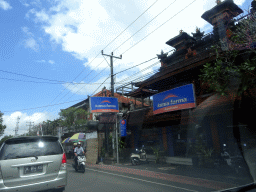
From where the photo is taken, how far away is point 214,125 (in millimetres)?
12562

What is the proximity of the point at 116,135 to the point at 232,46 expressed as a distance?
1091cm

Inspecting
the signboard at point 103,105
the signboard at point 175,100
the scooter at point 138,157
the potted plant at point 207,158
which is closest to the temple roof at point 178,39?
the signboard at point 175,100

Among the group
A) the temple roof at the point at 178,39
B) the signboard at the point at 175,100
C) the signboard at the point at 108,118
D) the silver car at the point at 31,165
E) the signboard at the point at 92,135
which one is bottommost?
the silver car at the point at 31,165

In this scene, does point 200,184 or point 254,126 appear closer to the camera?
point 200,184

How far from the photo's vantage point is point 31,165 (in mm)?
4914

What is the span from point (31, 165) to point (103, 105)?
12.1 m

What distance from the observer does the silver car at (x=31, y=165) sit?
468cm

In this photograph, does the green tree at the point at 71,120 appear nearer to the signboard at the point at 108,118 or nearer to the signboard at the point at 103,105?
the signboard at the point at 108,118

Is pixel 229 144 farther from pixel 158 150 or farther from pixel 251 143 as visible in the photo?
pixel 158 150

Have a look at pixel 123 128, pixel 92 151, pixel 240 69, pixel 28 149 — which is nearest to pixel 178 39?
pixel 123 128

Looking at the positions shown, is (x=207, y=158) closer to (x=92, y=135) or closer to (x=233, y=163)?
(x=233, y=163)

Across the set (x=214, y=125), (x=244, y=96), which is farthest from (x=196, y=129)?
(x=244, y=96)

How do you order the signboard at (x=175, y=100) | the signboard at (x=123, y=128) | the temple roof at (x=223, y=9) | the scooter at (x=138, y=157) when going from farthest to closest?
the signboard at (x=123, y=128) → the temple roof at (x=223, y=9) → the scooter at (x=138, y=157) → the signboard at (x=175, y=100)

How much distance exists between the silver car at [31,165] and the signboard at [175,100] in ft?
29.8
